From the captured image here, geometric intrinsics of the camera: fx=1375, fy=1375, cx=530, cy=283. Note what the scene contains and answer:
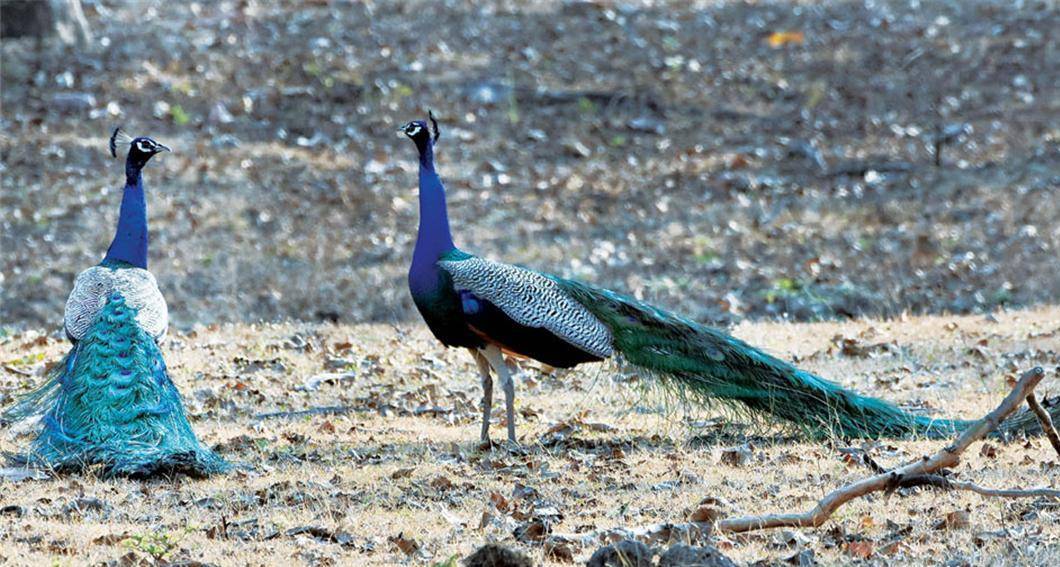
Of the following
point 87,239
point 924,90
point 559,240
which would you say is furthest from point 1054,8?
point 87,239

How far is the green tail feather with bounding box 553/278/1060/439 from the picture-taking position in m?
7.71

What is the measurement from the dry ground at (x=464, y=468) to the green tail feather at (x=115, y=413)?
0.46 ft

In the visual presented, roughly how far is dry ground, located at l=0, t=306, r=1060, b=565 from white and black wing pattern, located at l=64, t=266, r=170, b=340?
794 mm

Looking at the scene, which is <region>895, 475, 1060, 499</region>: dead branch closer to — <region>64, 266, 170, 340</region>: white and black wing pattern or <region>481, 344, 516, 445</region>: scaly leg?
<region>481, 344, 516, 445</region>: scaly leg

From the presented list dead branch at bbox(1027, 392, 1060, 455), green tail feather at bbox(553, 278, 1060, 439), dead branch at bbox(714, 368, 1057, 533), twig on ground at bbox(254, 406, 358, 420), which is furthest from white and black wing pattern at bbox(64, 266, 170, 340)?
dead branch at bbox(1027, 392, 1060, 455)

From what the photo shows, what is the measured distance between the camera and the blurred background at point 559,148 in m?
14.6

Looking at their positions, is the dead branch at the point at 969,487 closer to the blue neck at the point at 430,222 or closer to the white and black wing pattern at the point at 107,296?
the blue neck at the point at 430,222

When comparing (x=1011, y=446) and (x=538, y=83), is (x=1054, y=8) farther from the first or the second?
(x=1011, y=446)

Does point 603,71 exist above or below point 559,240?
above

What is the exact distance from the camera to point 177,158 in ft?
54.5

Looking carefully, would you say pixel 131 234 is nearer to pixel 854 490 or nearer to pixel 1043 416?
pixel 854 490

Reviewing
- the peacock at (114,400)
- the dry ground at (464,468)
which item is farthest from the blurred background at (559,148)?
the peacock at (114,400)

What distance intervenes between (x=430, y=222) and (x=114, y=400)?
6.78 ft

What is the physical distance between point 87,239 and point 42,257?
53 centimetres
